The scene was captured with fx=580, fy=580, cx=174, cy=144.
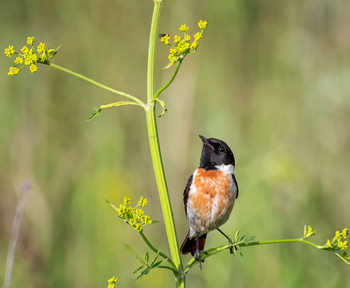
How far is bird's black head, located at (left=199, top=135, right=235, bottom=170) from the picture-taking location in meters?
3.43

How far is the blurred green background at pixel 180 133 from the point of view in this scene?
177 inches

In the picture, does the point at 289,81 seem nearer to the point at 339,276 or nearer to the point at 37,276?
the point at 339,276

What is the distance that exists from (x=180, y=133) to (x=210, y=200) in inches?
87.6

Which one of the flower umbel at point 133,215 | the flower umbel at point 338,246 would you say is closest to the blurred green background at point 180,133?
the flower umbel at point 133,215

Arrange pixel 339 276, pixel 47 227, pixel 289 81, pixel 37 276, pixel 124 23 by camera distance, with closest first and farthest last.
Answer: pixel 37 276 → pixel 339 276 → pixel 47 227 → pixel 289 81 → pixel 124 23

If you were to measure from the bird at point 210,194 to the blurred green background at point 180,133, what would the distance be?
1191 millimetres

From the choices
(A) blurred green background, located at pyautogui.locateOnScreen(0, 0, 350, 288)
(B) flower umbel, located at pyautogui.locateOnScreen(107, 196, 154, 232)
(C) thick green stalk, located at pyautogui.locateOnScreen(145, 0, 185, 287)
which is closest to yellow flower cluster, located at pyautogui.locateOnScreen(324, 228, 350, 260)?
(C) thick green stalk, located at pyautogui.locateOnScreen(145, 0, 185, 287)

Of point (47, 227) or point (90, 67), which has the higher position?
point (90, 67)

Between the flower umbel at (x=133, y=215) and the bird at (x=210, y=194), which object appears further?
the bird at (x=210, y=194)

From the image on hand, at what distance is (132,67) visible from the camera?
6.31 m

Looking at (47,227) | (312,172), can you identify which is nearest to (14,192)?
(47,227)

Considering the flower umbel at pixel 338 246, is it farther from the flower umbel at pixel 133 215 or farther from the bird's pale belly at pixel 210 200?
the bird's pale belly at pixel 210 200

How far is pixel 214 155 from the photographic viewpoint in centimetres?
345

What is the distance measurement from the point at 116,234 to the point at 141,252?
0.28 metres
